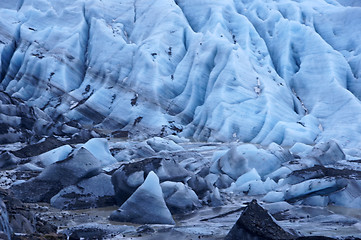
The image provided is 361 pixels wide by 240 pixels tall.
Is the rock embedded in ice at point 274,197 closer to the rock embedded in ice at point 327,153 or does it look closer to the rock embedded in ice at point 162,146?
the rock embedded in ice at point 327,153

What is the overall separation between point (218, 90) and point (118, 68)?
6955mm

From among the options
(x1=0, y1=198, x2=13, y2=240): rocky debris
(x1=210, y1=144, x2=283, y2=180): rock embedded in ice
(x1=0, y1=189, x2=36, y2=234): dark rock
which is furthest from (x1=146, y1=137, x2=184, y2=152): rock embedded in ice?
(x1=0, y1=198, x2=13, y2=240): rocky debris

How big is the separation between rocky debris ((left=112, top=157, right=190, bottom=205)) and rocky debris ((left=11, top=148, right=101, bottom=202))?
0.69 m

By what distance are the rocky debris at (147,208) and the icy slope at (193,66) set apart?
12.1 meters

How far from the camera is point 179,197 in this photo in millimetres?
9695

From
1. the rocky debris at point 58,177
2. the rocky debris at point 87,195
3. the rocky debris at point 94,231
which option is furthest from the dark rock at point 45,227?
the rocky debris at point 58,177

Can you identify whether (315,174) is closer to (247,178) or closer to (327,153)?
(247,178)

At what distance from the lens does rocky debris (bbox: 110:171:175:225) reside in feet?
27.9

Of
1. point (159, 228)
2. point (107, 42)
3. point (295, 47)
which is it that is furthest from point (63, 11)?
point (159, 228)

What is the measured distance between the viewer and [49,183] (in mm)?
10484

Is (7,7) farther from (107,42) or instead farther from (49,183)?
(49,183)

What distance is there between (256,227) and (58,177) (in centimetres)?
544

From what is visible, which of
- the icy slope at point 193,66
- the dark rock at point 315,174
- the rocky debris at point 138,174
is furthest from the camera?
the icy slope at point 193,66

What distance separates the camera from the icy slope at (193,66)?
71.5ft
